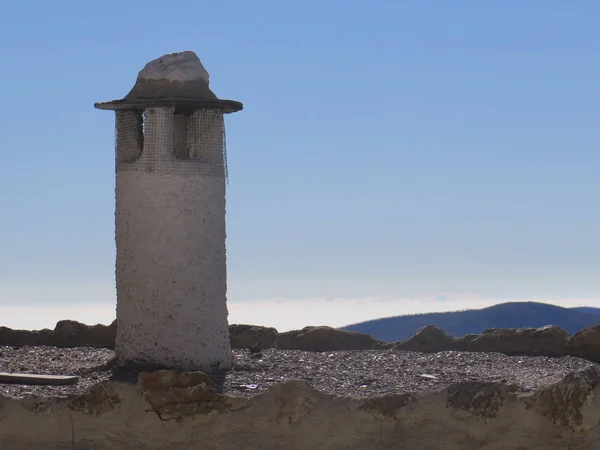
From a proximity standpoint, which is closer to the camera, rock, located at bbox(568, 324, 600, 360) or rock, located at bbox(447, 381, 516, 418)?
rock, located at bbox(447, 381, 516, 418)

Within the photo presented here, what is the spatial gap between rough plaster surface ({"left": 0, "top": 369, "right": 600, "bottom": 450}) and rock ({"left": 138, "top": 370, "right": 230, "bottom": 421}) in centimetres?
1

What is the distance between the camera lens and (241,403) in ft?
40.1

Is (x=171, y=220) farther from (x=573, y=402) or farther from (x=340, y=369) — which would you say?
(x=573, y=402)

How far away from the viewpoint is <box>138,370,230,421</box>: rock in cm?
1224

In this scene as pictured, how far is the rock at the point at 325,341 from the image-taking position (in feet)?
56.4

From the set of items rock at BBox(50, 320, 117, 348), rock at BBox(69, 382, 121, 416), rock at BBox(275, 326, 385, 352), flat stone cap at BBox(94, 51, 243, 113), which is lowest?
rock at BBox(69, 382, 121, 416)

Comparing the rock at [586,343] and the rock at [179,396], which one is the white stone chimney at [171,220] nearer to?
the rock at [179,396]

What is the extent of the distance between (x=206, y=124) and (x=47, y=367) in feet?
12.4

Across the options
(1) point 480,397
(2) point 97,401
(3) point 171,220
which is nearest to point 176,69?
(3) point 171,220

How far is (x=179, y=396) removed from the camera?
12289 mm

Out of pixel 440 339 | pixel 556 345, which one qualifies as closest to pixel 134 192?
pixel 440 339

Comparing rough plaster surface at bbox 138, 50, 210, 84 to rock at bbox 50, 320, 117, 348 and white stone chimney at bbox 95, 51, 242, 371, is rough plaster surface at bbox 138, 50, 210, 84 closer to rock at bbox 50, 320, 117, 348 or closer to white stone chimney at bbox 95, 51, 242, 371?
white stone chimney at bbox 95, 51, 242, 371

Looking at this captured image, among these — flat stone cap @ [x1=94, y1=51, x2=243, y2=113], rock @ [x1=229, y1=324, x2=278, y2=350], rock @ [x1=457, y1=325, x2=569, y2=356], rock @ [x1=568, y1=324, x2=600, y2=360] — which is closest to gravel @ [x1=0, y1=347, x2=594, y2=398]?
rock @ [x1=568, y1=324, x2=600, y2=360]

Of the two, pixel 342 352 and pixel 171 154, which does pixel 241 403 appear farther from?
pixel 342 352
